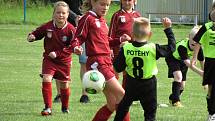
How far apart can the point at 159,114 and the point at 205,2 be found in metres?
27.6

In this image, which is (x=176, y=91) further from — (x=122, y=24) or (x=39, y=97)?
(x=39, y=97)

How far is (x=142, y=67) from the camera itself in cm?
729

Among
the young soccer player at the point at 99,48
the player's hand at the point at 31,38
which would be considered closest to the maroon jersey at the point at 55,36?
the player's hand at the point at 31,38

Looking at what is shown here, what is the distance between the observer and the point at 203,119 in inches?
356

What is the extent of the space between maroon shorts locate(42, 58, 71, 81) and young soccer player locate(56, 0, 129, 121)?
1830mm

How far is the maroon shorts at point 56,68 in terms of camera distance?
9.48 meters

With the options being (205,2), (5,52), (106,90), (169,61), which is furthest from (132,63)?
(205,2)

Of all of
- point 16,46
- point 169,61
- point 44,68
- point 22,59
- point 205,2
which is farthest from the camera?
point 205,2

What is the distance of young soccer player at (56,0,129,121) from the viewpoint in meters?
7.56

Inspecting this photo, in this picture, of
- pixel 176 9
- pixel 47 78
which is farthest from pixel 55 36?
pixel 176 9

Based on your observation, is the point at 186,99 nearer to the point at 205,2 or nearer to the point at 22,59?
the point at 22,59

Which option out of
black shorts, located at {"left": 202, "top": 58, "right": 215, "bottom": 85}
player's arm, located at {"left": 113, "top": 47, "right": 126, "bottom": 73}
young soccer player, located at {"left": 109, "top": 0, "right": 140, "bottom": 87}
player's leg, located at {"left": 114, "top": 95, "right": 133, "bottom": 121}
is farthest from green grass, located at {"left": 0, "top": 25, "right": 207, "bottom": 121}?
player's arm, located at {"left": 113, "top": 47, "right": 126, "bottom": 73}

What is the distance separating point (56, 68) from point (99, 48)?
6.71 ft

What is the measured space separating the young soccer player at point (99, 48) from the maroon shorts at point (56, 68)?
1.83m
